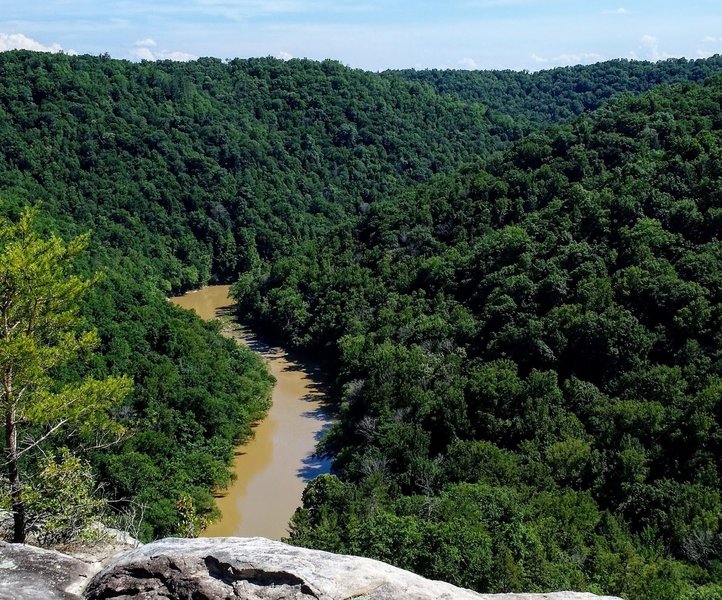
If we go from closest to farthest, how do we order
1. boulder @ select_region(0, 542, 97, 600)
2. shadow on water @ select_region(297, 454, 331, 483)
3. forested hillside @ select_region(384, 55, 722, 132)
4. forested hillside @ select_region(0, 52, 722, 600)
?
boulder @ select_region(0, 542, 97, 600)
forested hillside @ select_region(0, 52, 722, 600)
shadow on water @ select_region(297, 454, 331, 483)
forested hillside @ select_region(384, 55, 722, 132)

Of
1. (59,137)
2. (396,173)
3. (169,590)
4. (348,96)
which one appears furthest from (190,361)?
(348,96)

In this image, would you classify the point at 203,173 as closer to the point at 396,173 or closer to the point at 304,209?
the point at 304,209

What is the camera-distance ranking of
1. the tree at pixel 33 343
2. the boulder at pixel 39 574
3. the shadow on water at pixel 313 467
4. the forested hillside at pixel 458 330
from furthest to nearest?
the shadow on water at pixel 313 467 < the forested hillside at pixel 458 330 < the tree at pixel 33 343 < the boulder at pixel 39 574

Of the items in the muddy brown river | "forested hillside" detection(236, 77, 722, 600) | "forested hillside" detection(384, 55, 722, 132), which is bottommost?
the muddy brown river

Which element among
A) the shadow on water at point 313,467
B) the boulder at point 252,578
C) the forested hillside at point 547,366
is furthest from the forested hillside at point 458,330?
the boulder at point 252,578

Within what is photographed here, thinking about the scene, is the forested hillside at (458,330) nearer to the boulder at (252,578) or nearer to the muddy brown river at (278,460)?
the muddy brown river at (278,460)

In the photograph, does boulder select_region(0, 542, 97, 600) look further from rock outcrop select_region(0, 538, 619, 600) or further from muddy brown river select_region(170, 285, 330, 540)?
muddy brown river select_region(170, 285, 330, 540)

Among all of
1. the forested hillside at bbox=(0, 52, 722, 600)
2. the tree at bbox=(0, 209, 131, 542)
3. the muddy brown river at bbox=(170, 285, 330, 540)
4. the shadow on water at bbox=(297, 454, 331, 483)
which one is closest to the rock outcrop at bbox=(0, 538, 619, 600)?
the tree at bbox=(0, 209, 131, 542)
